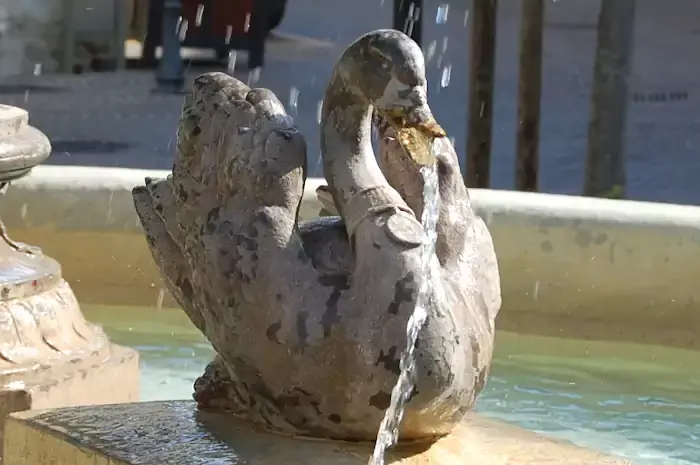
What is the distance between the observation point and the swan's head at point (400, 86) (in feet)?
7.09

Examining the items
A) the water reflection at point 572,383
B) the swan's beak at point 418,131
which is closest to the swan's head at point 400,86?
the swan's beak at point 418,131

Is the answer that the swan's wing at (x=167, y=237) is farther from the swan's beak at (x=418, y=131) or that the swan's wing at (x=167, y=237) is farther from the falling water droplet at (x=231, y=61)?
the falling water droplet at (x=231, y=61)

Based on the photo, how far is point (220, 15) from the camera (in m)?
A: 12.5

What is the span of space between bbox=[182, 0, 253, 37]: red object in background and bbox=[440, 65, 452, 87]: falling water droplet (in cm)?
198

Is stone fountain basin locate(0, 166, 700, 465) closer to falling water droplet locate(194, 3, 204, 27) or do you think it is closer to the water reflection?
the water reflection

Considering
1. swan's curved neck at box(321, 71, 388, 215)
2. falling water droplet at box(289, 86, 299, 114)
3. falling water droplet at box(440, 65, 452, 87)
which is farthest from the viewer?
falling water droplet at box(440, 65, 452, 87)

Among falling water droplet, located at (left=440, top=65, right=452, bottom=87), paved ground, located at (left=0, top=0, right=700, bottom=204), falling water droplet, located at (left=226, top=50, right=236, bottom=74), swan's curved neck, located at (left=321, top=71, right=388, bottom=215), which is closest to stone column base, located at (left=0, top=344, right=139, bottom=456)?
swan's curved neck, located at (left=321, top=71, right=388, bottom=215)

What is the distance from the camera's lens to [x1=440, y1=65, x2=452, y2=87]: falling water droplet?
13.2m

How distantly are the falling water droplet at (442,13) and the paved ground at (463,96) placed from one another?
77 millimetres

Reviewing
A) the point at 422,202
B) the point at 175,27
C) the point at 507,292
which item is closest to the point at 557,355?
the point at 507,292

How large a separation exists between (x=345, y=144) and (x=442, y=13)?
14.5 m

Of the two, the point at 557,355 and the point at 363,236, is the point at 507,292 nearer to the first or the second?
the point at 557,355

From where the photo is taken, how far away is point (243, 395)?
2336 millimetres

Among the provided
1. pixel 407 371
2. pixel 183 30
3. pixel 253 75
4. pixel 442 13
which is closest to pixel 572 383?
pixel 407 371
